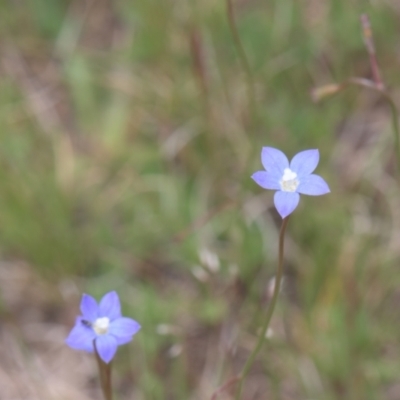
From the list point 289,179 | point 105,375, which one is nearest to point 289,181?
point 289,179

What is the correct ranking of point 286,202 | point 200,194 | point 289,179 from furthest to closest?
point 200,194 < point 289,179 < point 286,202

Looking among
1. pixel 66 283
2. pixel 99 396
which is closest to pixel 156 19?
pixel 66 283

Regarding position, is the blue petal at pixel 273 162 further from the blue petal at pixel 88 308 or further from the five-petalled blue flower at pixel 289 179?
the blue petal at pixel 88 308

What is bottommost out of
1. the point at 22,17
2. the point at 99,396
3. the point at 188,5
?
the point at 99,396

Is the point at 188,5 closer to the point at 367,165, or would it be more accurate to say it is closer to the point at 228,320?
the point at 367,165

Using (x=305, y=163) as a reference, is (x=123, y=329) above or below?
below

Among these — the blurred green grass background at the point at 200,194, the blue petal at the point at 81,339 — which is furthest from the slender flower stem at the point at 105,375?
the blurred green grass background at the point at 200,194

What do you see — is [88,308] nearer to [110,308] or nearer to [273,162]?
[110,308]
